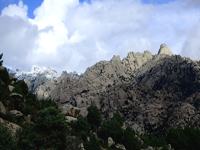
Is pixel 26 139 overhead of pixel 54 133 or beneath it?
beneath

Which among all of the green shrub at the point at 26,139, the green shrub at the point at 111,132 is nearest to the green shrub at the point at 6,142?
the green shrub at the point at 26,139

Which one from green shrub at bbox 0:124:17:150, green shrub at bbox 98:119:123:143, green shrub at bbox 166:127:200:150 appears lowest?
green shrub at bbox 166:127:200:150

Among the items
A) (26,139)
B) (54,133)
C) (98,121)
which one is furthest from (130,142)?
(26,139)

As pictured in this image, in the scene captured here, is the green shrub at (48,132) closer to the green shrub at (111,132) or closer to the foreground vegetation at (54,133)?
the foreground vegetation at (54,133)

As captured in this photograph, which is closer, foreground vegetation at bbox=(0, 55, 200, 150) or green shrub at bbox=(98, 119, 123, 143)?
foreground vegetation at bbox=(0, 55, 200, 150)

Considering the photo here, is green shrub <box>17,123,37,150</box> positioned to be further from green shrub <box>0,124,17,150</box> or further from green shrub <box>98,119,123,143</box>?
green shrub <box>98,119,123,143</box>

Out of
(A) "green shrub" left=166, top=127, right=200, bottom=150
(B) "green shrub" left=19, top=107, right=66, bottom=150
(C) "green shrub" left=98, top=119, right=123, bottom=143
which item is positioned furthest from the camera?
(A) "green shrub" left=166, top=127, right=200, bottom=150

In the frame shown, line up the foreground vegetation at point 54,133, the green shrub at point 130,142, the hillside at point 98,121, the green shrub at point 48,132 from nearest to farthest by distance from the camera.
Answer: the foreground vegetation at point 54,133 → the green shrub at point 48,132 → the hillside at point 98,121 → the green shrub at point 130,142

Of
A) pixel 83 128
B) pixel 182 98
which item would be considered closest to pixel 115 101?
pixel 182 98

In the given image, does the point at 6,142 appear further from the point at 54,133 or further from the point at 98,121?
the point at 98,121

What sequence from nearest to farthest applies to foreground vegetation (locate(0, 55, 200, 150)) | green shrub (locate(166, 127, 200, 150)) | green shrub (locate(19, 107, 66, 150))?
foreground vegetation (locate(0, 55, 200, 150)) < green shrub (locate(19, 107, 66, 150)) < green shrub (locate(166, 127, 200, 150))

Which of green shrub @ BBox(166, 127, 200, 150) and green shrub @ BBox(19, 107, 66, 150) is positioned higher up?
green shrub @ BBox(19, 107, 66, 150)

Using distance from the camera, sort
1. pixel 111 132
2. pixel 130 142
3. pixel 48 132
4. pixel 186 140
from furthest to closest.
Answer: pixel 186 140, pixel 111 132, pixel 130 142, pixel 48 132

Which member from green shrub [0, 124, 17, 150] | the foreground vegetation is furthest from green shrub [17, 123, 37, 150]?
green shrub [0, 124, 17, 150]
